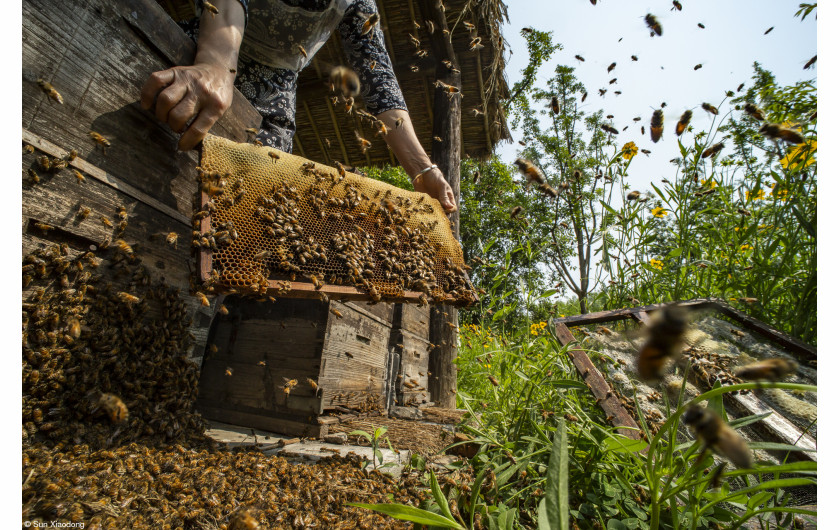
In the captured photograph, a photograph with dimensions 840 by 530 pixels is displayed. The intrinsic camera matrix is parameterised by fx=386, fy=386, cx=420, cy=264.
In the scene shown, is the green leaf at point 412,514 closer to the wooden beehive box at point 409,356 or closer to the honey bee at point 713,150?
the wooden beehive box at point 409,356

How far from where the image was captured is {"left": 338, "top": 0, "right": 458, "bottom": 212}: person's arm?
3.58 metres

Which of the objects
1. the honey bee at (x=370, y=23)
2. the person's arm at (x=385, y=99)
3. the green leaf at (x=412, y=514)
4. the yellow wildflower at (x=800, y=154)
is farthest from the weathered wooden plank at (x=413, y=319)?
the yellow wildflower at (x=800, y=154)

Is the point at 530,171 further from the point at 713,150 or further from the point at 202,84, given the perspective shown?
the point at 202,84

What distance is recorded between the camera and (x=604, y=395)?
2.09 meters

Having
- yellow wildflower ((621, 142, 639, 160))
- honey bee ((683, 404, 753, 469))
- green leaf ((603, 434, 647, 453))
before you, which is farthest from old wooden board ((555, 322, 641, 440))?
yellow wildflower ((621, 142, 639, 160))

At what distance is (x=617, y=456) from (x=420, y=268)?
147 centimetres

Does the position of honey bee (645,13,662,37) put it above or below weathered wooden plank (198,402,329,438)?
above

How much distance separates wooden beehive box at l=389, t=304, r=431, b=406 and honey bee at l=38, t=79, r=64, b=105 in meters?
3.16

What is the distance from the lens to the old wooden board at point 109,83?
1396 millimetres

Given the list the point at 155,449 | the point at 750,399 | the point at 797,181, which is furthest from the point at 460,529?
the point at 797,181

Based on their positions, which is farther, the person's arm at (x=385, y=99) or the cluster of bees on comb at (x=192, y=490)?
the person's arm at (x=385, y=99)

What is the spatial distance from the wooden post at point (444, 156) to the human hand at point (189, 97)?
3113mm

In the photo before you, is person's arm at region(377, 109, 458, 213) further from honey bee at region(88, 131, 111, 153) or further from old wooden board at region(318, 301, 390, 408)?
honey bee at region(88, 131, 111, 153)

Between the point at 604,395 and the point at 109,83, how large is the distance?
2787 millimetres
